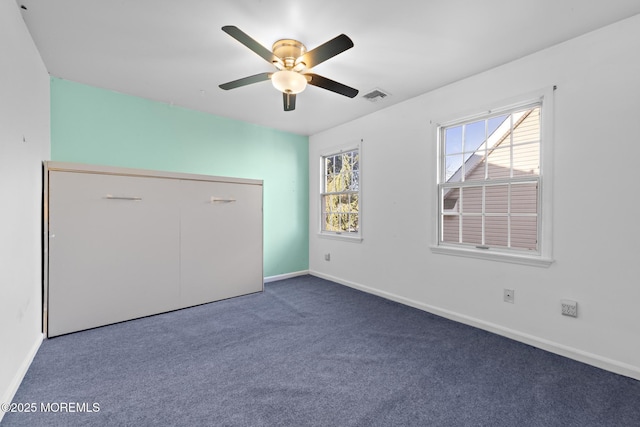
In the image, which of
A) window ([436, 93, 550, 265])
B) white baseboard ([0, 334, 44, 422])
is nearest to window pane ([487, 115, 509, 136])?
window ([436, 93, 550, 265])

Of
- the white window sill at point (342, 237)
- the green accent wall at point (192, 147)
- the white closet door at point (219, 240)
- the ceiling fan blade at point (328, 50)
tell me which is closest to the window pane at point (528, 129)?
the ceiling fan blade at point (328, 50)

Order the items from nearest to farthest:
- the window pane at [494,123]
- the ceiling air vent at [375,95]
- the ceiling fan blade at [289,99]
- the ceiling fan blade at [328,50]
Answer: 1. the ceiling fan blade at [328,50]
2. the ceiling fan blade at [289,99]
3. the window pane at [494,123]
4. the ceiling air vent at [375,95]

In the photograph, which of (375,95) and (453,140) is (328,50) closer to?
(375,95)

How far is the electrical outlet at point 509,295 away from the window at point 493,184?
12.1 inches

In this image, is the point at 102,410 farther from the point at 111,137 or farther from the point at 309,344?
the point at 111,137

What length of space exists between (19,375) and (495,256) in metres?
3.59

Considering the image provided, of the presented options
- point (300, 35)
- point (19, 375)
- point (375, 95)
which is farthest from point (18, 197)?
point (375, 95)

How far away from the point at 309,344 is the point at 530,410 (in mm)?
1443

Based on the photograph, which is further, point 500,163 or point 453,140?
point 453,140

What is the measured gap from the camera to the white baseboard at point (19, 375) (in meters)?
1.48

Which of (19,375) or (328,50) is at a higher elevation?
(328,50)

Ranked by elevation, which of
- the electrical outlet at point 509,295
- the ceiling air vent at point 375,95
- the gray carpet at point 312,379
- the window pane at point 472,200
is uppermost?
the ceiling air vent at point 375,95

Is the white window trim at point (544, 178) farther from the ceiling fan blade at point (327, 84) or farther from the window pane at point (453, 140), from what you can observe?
the ceiling fan blade at point (327, 84)

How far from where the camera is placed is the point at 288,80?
6.67 feet
